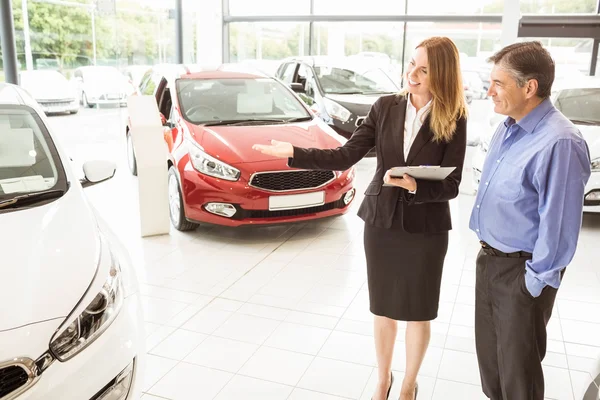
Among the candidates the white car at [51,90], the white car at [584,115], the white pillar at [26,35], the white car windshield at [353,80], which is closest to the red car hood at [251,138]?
the white car at [584,115]

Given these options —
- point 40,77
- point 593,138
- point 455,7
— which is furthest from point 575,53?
point 40,77

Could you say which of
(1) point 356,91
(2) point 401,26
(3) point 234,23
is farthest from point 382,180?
(3) point 234,23

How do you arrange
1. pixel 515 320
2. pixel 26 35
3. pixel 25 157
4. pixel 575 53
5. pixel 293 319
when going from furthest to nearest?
pixel 575 53, pixel 26 35, pixel 293 319, pixel 25 157, pixel 515 320

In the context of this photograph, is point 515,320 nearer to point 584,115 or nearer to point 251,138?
point 251,138

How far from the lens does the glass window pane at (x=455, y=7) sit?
11.3m

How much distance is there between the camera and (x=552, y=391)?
8.87ft

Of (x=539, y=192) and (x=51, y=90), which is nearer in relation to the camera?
(x=539, y=192)

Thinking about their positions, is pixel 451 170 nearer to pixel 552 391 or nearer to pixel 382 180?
pixel 382 180

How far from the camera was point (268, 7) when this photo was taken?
1313 cm

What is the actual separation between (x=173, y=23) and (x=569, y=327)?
423 inches

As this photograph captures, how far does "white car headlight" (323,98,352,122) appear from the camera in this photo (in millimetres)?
7940

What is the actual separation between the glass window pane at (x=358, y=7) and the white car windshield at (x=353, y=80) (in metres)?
3.33

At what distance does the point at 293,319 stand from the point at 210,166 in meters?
1.66

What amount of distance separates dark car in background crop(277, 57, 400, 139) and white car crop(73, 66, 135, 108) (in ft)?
9.82
